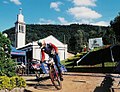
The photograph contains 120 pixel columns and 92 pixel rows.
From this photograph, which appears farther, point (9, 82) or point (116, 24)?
point (116, 24)

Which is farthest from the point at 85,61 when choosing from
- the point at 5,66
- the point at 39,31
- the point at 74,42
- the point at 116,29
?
the point at 39,31

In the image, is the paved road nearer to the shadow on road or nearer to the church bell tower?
the shadow on road

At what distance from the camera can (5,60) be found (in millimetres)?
12523

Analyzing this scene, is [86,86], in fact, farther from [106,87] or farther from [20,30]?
[20,30]

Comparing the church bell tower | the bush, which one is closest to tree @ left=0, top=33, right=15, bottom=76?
the bush

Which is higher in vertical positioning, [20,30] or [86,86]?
[20,30]

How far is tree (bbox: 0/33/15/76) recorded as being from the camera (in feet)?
40.0

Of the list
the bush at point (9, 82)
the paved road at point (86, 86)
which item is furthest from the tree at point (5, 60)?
the bush at point (9, 82)

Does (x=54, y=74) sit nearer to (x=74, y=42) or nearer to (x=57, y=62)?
(x=57, y=62)

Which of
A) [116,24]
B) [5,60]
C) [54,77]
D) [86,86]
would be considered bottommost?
[86,86]

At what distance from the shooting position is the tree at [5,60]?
12195mm

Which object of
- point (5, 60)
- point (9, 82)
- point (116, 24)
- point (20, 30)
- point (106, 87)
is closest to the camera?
point (106, 87)

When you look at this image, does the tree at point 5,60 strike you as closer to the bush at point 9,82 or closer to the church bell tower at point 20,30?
the bush at point 9,82

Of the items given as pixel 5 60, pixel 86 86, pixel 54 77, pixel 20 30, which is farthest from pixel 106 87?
pixel 20 30
